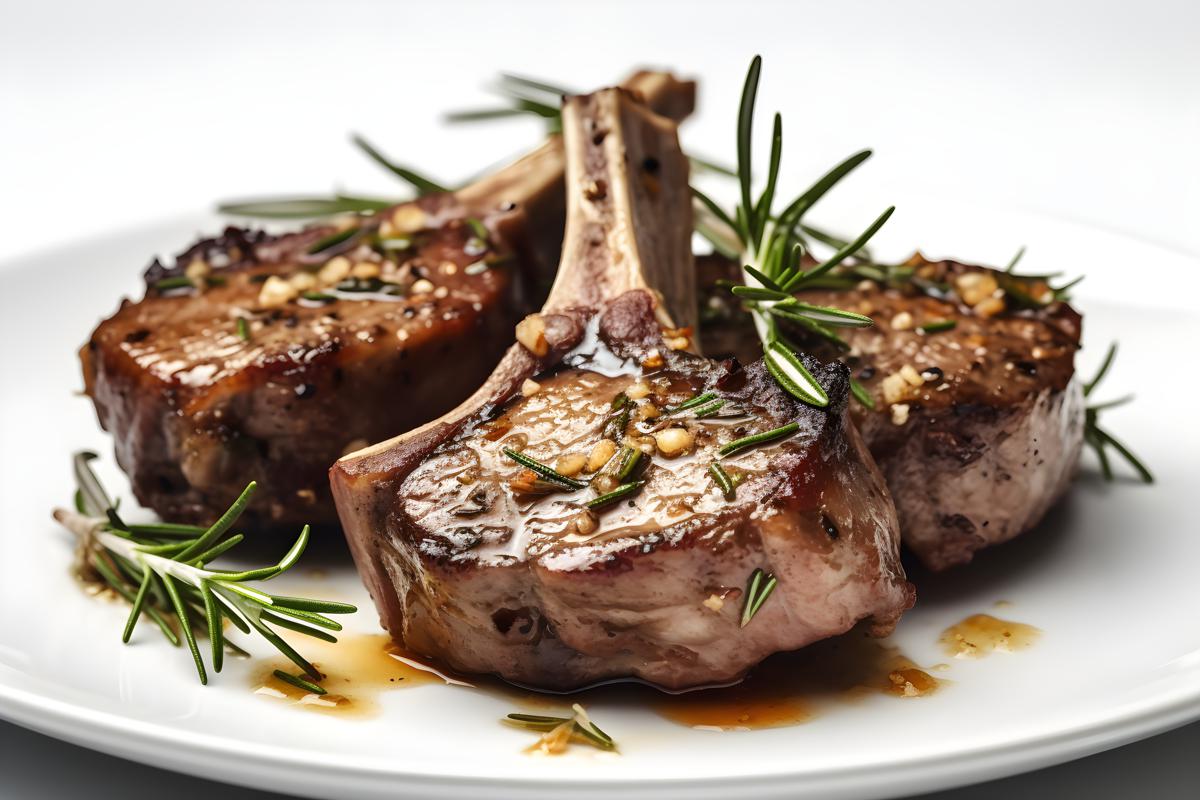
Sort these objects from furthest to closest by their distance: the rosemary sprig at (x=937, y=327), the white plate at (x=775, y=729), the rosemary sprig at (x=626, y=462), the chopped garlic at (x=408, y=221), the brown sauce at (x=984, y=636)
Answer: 1. the chopped garlic at (x=408, y=221)
2. the rosemary sprig at (x=937, y=327)
3. the brown sauce at (x=984, y=636)
4. the rosemary sprig at (x=626, y=462)
5. the white plate at (x=775, y=729)

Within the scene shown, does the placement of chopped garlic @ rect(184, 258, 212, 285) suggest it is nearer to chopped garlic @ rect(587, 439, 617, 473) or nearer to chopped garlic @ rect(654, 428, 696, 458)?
chopped garlic @ rect(587, 439, 617, 473)

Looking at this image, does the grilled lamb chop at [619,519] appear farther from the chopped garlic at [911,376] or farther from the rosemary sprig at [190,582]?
the chopped garlic at [911,376]

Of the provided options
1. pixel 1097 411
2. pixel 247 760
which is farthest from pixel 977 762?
pixel 1097 411

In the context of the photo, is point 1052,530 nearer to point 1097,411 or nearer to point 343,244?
point 1097,411

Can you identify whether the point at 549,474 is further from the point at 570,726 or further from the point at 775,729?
the point at 775,729

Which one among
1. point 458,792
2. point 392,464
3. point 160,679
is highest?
point 392,464

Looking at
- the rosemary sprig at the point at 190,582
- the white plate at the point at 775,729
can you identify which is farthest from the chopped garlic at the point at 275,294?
the white plate at the point at 775,729

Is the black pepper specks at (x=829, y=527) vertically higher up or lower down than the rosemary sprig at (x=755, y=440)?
lower down
